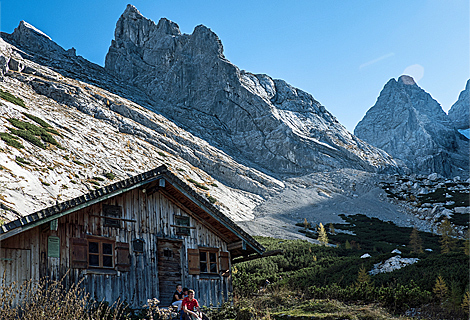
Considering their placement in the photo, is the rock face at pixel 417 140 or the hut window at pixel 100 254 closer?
the hut window at pixel 100 254

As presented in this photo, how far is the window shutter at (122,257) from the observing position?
40.9ft

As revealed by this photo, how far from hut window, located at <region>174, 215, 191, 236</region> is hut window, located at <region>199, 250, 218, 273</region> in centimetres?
97

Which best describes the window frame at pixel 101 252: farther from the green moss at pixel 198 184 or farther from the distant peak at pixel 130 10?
the distant peak at pixel 130 10

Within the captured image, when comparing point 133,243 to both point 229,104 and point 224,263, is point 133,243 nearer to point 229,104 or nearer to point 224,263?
point 224,263

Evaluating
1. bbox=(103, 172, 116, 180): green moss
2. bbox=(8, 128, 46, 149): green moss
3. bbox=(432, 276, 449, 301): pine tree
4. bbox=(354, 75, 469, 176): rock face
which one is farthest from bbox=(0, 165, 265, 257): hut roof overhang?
bbox=(354, 75, 469, 176): rock face

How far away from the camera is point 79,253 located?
38.7 ft

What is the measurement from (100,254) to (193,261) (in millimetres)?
3303

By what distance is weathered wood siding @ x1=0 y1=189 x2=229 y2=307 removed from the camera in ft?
35.4

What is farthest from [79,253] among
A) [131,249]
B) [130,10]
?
[130,10]

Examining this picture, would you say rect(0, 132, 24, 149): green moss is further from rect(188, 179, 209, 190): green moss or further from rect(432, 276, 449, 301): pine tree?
rect(432, 276, 449, 301): pine tree

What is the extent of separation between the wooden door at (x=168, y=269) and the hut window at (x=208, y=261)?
3.07ft

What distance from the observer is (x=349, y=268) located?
78.5 feet

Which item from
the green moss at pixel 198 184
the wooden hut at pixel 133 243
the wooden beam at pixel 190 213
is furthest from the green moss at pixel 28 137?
the wooden hut at pixel 133 243

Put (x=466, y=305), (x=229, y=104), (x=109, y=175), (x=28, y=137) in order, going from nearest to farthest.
Answer: (x=466, y=305)
(x=28, y=137)
(x=109, y=175)
(x=229, y=104)
